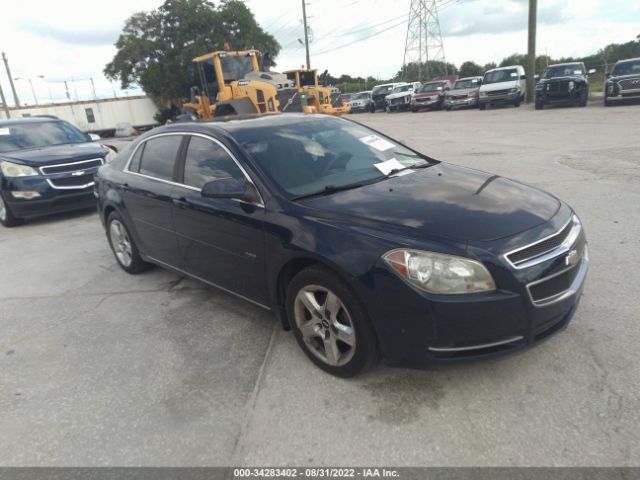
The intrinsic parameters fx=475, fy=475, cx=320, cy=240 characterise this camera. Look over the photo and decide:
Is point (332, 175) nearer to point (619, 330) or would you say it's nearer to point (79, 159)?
point (619, 330)

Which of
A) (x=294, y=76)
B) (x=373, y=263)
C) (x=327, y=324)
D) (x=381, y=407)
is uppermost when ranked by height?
(x=294, y=76)

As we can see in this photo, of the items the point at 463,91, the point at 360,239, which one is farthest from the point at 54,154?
the point at 463,91

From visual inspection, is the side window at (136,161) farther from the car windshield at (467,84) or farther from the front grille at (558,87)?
the car windshield at (467,84)

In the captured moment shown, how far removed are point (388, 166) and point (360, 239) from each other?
4.05 feet

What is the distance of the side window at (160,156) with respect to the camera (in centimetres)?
414

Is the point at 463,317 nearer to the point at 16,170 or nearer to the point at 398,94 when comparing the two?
the point at 16,170

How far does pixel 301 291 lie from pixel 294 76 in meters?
19.7

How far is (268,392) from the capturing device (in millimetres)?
2906

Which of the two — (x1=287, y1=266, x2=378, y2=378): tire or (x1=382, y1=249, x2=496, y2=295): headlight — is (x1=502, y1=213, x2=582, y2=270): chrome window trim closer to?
(x1=382, y1=249, x2=496, y2=295): headlight

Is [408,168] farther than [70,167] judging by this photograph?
No

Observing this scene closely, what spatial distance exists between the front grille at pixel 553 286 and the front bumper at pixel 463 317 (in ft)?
0.06

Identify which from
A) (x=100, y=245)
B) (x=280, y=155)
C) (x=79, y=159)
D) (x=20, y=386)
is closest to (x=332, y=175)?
(x=280, y=155)

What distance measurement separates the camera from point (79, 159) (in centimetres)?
810

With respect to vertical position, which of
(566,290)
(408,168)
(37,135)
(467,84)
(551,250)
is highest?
(37,135)
